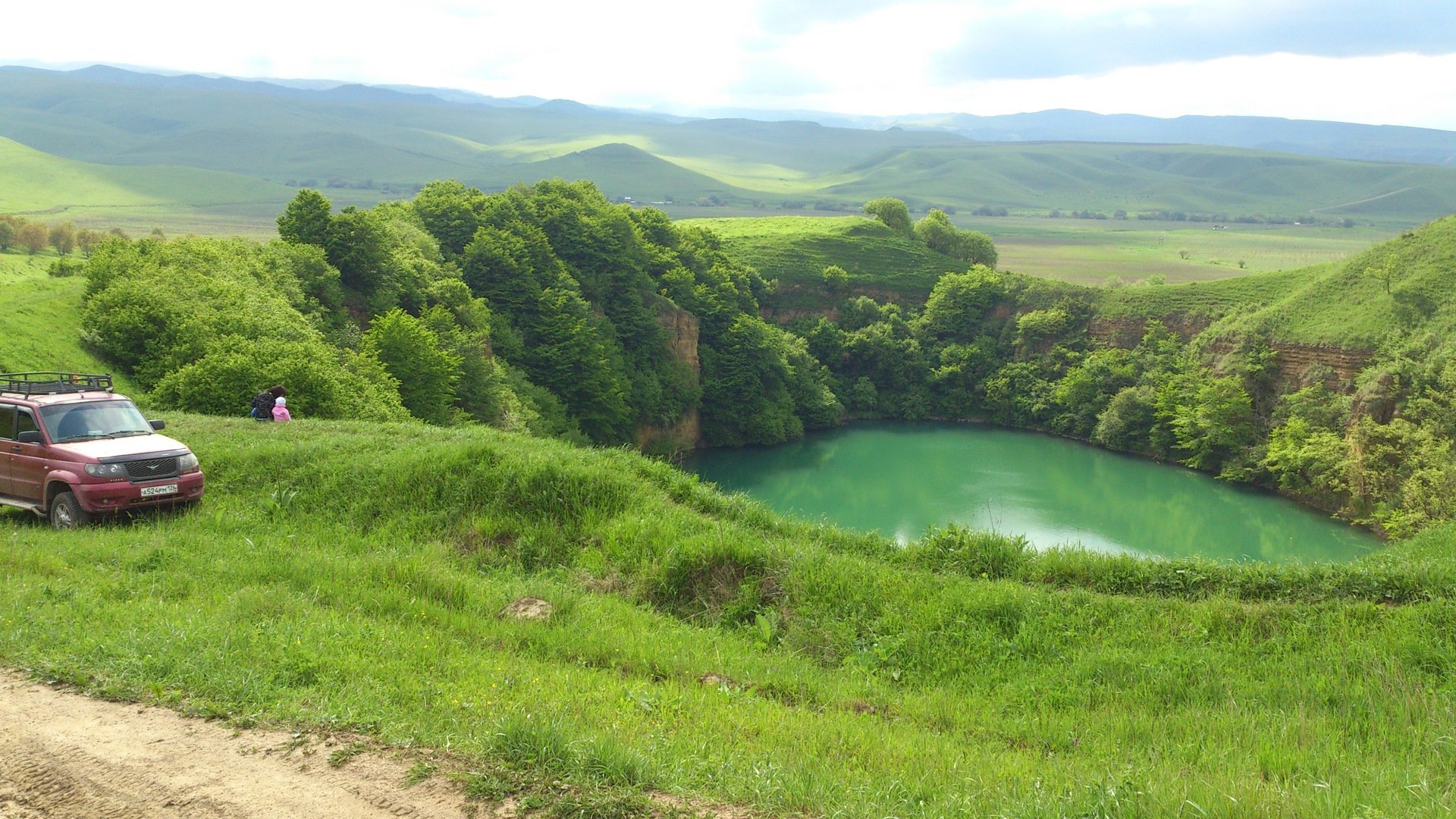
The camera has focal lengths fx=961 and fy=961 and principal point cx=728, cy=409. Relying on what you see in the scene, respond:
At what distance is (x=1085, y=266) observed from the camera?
123438 millimetres

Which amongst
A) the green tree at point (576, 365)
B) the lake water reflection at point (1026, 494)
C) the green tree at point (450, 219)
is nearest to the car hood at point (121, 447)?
the lake water reflection at point (1026, 494)

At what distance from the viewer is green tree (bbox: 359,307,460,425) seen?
109ft

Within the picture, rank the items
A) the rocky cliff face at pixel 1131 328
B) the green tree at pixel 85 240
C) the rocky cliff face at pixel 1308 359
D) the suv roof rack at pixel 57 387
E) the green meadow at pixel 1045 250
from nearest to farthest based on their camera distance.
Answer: the suv roof rack at pixel 57 387
the rocky cliff face at pixel 1308 359
the green tree at pixel 85 240
the rocky cliff face at pixel 1131 328
the green meadow at pixel 1045 250

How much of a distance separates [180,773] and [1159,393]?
60433 millimetres

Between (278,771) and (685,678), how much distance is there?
3.68 m

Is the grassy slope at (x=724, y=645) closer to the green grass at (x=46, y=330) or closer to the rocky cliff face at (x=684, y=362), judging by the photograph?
the green grass at (x=46, y=330)

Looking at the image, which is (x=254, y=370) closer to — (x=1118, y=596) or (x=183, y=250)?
(x=183, y=250)

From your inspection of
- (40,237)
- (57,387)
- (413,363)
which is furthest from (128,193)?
(57,387)

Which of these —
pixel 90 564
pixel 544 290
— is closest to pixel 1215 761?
pixel 90 564

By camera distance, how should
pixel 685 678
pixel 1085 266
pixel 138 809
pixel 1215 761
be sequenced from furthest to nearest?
pixel 1085 266
pixel 685 678
pixel 1215 761
pixel 138 809

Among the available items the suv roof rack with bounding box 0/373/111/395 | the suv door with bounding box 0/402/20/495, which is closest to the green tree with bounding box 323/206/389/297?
the suv roof rack with bounding box 0/373/111/395

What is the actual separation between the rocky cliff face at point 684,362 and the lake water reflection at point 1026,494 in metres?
1.61

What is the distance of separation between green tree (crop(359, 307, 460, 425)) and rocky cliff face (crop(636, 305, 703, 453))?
21479 millimetres

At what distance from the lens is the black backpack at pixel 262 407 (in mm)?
19250
